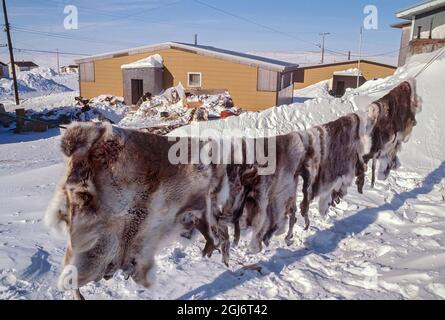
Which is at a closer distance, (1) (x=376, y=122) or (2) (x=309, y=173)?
(2) (x=309, y=173)

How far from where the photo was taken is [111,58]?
77.0 ft

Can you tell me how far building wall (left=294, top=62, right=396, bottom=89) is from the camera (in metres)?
32.5

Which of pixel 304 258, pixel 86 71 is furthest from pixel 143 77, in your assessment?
pixel 304 258

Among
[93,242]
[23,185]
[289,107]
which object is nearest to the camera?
[93,242]

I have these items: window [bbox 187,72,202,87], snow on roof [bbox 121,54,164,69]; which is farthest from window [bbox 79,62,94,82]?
window [bbox 187,72,202,87]

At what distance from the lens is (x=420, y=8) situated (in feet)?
51.8

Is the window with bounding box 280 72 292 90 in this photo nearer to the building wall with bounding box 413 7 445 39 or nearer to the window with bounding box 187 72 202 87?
the window with bounding box 187 72 202 87

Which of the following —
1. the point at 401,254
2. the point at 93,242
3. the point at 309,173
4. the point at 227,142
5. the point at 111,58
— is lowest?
the point at 401,254

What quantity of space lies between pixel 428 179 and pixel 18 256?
8023 mm

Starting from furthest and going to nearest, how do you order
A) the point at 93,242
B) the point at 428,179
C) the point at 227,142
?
the point at 428,179
the point at 227,142
the point at 93,242

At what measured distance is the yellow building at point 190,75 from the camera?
20594 millimetres

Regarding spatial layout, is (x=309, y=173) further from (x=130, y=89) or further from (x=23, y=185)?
(x=130, y=89)

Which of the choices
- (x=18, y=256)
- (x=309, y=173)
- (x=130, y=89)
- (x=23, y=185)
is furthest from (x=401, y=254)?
(x=130, y=89)

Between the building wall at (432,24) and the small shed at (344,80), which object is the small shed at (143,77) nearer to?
the building wall at (432,24)
